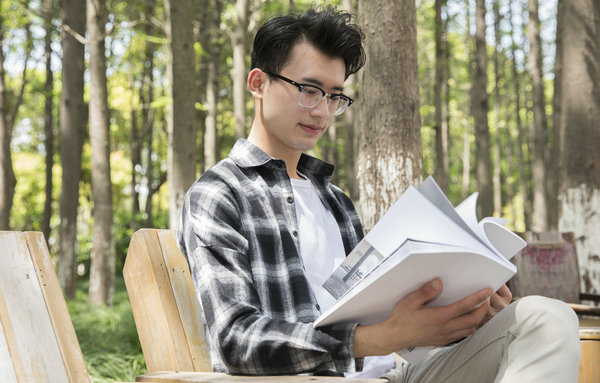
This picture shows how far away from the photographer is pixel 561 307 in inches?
69.7

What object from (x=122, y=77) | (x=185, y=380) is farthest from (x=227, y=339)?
(x=122, y=77)

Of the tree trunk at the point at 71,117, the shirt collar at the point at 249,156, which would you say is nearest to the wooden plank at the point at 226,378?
the shirt collar at the point at 249,156

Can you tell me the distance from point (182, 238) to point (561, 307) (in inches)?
48.5

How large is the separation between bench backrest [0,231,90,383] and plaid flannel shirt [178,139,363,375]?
454 millimetres

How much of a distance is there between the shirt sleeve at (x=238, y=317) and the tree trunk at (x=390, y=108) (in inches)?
94.8

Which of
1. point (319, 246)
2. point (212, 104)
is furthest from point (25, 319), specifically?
point (212, 104)

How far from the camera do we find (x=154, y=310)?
221 centimetres

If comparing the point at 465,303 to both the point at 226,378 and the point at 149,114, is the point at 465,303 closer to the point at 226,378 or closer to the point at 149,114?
the point at 226,378

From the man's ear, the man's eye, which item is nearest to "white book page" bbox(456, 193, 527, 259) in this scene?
the man's eye

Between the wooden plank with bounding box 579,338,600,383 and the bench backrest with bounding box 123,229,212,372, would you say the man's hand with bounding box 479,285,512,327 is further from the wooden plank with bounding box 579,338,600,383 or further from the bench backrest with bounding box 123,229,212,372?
the wooden plank with bounding box 579,338,600,383

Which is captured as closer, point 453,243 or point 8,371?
point 453,243

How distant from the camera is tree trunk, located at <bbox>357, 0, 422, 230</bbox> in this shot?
431 centimetres

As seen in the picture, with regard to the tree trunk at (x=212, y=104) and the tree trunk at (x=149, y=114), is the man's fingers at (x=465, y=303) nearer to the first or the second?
the tree trunk at (x=212, y=104)

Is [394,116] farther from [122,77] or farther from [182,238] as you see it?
[122,77]
